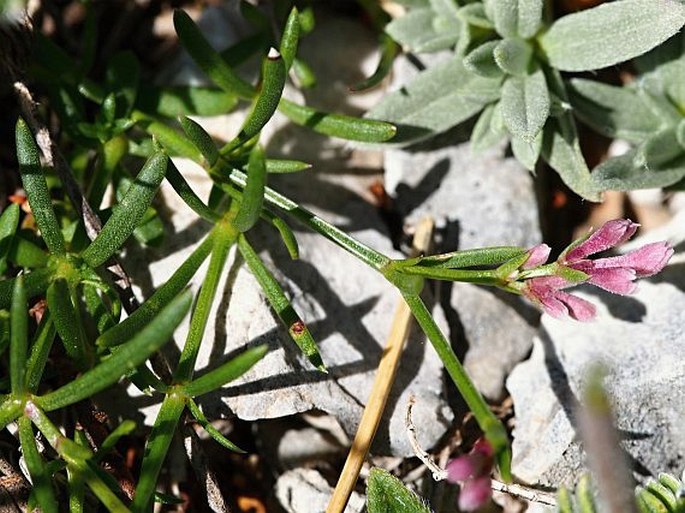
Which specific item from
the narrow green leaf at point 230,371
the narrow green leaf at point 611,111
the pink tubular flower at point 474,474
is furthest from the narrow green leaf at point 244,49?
the pink tubular flower at point 474,474

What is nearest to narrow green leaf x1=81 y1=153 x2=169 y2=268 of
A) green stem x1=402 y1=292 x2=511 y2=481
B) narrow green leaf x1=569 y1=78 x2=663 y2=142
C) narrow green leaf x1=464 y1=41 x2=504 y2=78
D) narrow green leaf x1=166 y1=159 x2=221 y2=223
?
narrow green leaf x1=166 y1=159 x2=221 y2=223

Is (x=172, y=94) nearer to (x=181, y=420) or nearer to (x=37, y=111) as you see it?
(x=37, y=111)

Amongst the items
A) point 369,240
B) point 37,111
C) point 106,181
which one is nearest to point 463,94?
point 369,240

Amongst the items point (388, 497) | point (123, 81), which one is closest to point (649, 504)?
point (388, 497)

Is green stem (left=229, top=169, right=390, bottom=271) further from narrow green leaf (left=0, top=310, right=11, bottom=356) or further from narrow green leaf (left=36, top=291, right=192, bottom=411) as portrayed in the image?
narrow green leaf (left=0, top=310, right=11, bottom=356)

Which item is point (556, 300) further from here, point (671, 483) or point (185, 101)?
point (185, 101)

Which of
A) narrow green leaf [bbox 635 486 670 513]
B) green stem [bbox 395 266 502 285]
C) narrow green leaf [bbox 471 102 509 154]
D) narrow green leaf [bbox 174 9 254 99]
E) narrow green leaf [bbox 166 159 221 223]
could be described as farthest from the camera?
narrow green leaf [bbox 471 102 509 154]

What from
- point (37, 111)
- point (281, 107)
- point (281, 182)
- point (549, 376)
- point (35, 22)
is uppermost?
point (35, 22)
